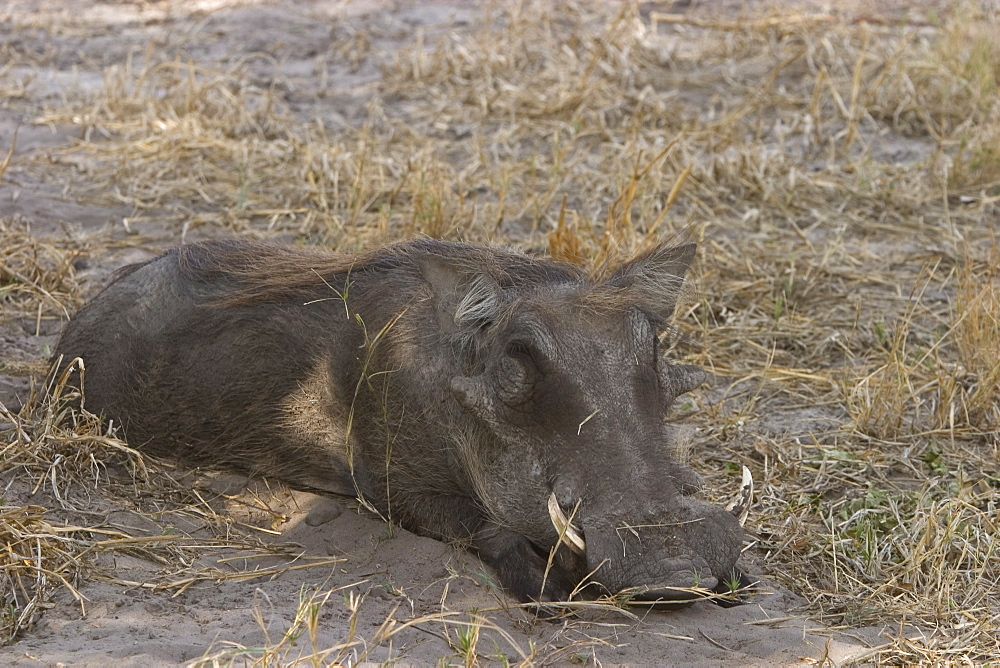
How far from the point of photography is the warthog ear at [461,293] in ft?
12.3

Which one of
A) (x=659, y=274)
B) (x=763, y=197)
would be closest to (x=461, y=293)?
(x=659, y=274)

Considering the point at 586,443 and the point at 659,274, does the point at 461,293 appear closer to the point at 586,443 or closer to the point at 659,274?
the point at 659,274

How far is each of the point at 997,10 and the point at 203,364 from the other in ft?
24.1

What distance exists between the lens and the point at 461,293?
389 centimetres

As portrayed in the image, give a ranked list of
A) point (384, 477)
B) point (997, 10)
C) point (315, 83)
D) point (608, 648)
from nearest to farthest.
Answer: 1. point (608, 648)
2. point (384, 477)
3. point (315, 83)
4. point (997, 10)

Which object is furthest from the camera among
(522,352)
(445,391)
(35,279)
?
(35,279)

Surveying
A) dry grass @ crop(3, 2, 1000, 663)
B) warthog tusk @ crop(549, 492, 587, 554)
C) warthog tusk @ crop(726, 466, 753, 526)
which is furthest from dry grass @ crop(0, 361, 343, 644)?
warthog tusk @ crop(726, 466, 753, 526)

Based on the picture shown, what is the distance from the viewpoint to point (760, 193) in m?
6.84

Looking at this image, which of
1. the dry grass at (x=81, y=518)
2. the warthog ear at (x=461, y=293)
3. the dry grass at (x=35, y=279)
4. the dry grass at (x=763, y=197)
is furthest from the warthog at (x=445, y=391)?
the dry grass at (x=35, y=279)

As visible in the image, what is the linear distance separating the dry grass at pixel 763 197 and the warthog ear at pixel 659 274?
2.53ft

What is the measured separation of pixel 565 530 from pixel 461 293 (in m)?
0.91

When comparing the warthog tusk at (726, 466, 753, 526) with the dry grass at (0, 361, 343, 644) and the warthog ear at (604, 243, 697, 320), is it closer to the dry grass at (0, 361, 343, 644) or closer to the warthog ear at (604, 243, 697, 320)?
the warthog ear at (604, 243, 697, 320)

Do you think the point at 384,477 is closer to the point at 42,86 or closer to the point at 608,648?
the point at 608,648

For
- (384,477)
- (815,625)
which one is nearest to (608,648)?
(815,625)
